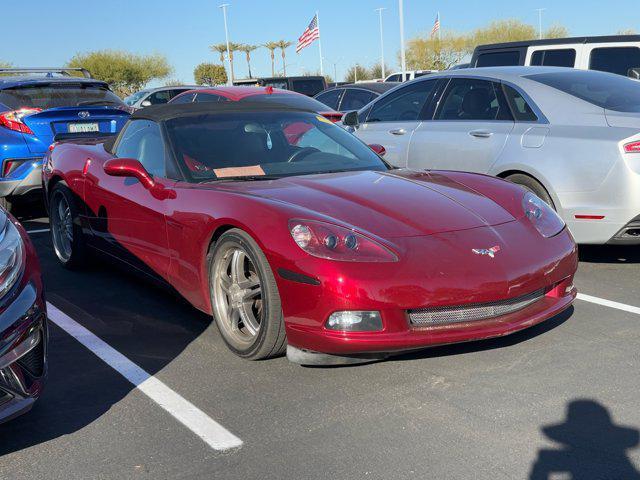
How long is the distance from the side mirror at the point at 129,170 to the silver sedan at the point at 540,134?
8.94 feet

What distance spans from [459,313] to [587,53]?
24.1 ft

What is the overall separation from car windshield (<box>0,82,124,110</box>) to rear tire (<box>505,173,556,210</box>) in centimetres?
524

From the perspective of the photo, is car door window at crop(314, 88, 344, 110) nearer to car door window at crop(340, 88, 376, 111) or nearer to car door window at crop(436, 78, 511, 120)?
car door window at crop(340, 88, 376, 111)

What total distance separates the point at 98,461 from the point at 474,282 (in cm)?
180

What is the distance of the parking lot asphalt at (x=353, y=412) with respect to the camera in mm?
2844

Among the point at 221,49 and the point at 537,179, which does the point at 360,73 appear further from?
the point at 537,179

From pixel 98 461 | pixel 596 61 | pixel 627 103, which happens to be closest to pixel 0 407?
pixel 98 461

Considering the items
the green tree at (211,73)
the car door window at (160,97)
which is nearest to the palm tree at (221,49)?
the green tree at (211,73)

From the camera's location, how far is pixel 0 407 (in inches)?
110

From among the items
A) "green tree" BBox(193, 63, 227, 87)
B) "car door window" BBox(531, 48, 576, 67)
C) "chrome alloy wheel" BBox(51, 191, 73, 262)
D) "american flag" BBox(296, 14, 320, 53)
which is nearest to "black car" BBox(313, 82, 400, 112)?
"car door window" BBox(531, 48, 576, 67)

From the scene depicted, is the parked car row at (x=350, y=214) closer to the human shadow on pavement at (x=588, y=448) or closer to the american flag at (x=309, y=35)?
the human shadow on pavement at (x=588, y=448)

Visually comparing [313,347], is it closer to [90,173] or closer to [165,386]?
[165,386]

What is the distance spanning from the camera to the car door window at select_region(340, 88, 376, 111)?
45.4 ft

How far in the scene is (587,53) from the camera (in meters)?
9.72
